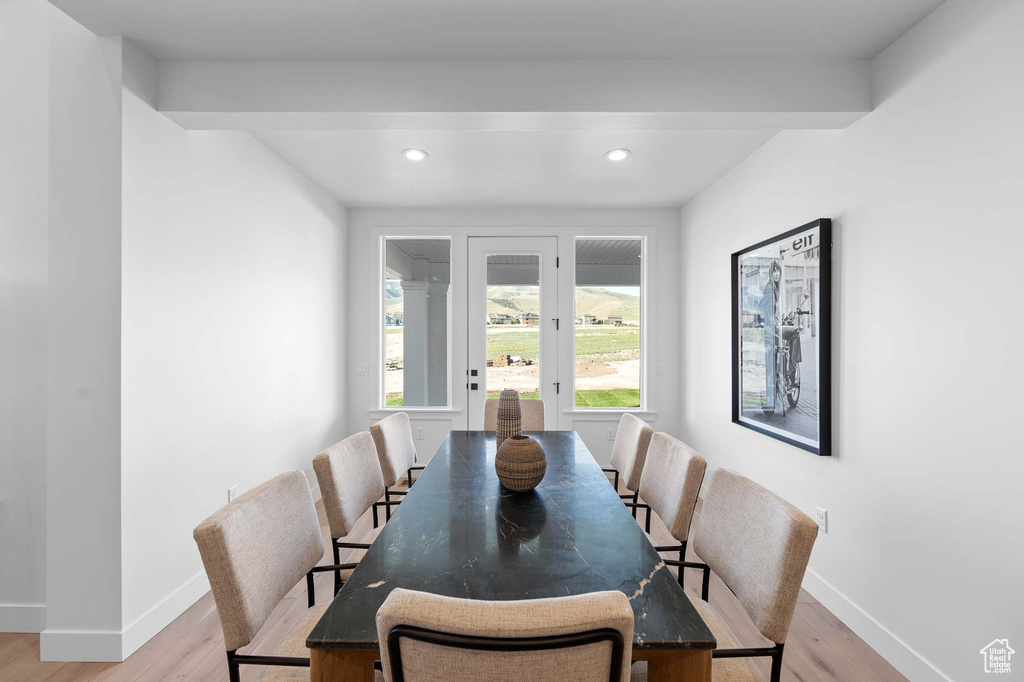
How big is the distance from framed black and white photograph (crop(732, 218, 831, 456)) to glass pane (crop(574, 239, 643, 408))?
4.39ft

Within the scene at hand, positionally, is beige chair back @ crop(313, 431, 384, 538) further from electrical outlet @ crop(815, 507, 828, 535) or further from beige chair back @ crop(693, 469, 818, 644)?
electrical outlet @ crop(815, 507, 828, 535)

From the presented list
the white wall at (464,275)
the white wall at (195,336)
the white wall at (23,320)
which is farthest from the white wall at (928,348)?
the white wall at (23,320)

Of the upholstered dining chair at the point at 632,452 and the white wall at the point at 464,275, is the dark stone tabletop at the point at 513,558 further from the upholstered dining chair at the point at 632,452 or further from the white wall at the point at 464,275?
the white wall at the point at 464,275

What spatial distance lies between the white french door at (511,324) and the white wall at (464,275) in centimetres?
9

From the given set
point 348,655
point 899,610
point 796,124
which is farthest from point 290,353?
point 899,610

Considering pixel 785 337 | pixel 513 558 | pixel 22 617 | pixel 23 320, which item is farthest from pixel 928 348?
pixel 22 617

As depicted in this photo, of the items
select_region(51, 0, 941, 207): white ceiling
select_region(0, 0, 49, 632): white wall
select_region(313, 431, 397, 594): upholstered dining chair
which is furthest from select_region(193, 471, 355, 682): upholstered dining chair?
select_region(51, 0, 941, 207): white ceiling

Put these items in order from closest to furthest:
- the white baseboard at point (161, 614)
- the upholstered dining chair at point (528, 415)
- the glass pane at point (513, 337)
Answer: the white baseboard at point (161, 614), the upholstered dining chair at point (528, 415), the glass pane at point (513, 337)

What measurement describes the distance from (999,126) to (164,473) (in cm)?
335

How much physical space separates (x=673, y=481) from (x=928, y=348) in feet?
3.40

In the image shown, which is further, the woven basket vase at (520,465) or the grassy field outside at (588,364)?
the grassy field outside at (588,364)

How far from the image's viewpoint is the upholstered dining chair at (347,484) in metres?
1.72

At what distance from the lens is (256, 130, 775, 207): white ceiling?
111 inches

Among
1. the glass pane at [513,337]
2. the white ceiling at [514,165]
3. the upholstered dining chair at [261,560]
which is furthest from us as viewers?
the glass pane at [513,337]
